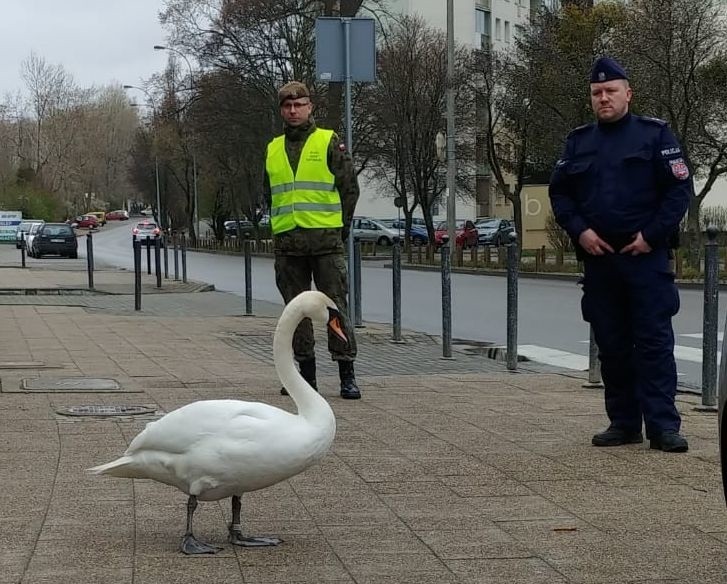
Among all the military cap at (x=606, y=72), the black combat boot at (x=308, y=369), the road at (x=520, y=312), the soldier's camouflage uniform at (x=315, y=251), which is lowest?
the road at (x=520, y=312)

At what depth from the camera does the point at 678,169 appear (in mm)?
6289

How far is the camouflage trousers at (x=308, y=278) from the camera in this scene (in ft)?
27.7

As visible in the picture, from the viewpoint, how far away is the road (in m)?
13.3

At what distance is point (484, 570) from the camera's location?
4312mm

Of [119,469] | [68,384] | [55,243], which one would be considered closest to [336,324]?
[119,469]

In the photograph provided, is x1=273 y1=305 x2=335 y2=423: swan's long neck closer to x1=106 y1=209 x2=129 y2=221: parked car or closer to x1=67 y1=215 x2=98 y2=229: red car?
x1=67 y1=215 x2=98 y2=229: red car

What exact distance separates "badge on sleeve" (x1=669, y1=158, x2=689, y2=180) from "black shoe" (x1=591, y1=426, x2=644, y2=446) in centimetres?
143

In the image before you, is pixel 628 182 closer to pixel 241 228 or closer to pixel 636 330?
pixel 636 330

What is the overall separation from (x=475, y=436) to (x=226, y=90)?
3968 centimetres

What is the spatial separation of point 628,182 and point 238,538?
2.97m

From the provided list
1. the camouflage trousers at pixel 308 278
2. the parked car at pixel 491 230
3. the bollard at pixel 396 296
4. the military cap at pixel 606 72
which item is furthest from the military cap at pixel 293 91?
the parked car at pixel 491 230

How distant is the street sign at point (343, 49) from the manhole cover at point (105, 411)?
5781 mm

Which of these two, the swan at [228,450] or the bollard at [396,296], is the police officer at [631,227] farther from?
the bollard at [396,296]

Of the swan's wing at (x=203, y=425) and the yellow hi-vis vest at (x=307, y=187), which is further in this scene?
the yellow hi-vis vest at (x=307, y=187)
